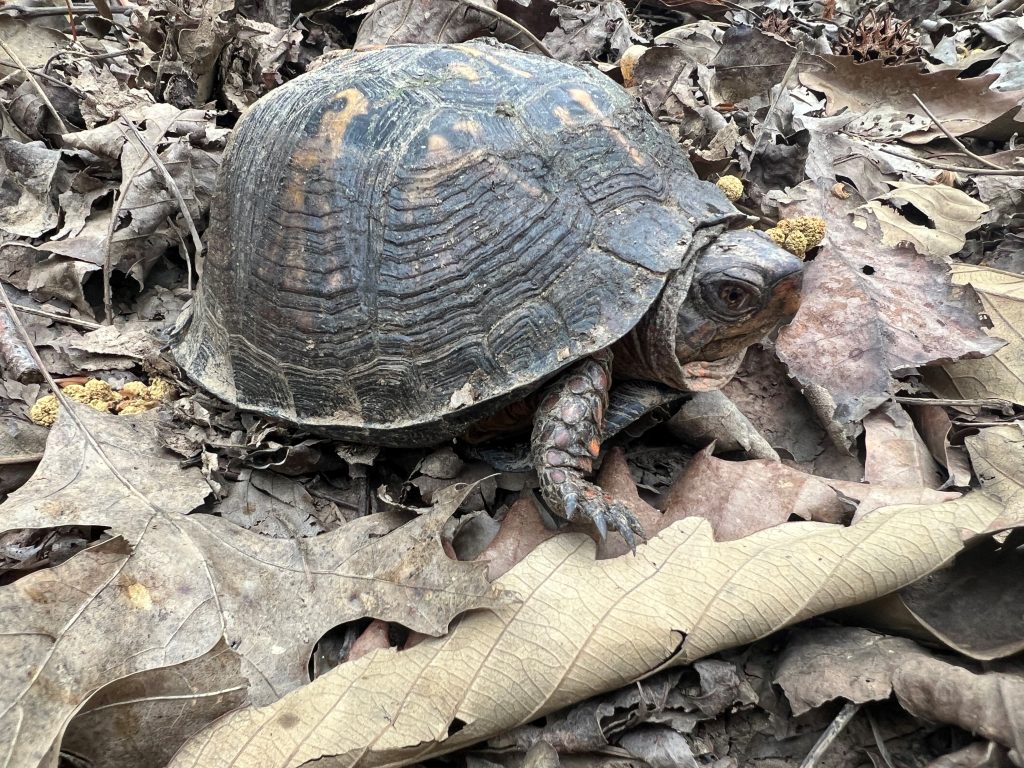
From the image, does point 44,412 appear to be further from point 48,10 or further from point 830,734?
point 48,10

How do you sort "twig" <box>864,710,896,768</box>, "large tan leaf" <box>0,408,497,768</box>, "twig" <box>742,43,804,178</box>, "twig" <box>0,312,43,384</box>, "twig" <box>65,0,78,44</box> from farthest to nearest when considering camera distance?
1. "twig" <box>65,0,78,44</box>
2. "twig" <box>742,43,804,178</box>
3. "twig" <box>0,312,43,384</box>
4. "large tan leaf" <box>0,408,497,768</box>
5. "twig" <box>864,710,896,768</box>

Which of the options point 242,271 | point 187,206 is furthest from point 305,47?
point 242,271

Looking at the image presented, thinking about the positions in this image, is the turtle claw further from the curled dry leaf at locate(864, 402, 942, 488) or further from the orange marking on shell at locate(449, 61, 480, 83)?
the orange marking on shell at locate(449, 61, 480, 83)

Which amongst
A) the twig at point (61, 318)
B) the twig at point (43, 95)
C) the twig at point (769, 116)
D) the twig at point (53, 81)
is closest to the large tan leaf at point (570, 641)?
the twig at point (61, 318)

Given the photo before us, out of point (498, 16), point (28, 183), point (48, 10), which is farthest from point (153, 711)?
point (48, 10)

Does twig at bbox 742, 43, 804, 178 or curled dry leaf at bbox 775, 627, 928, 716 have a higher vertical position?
twig at bbox 742, 43, 804, 178

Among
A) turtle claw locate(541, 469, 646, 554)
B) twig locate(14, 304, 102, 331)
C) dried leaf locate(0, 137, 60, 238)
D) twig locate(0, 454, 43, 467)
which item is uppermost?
turtle claw locate(541, 469, 646, 554)

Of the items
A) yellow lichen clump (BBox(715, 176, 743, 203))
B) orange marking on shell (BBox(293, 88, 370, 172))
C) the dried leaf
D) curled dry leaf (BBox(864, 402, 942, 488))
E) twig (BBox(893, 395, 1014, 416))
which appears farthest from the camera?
the dried leaf

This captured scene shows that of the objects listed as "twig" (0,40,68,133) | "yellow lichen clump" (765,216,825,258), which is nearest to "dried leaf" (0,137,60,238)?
"twig" (0,40,68,133)
